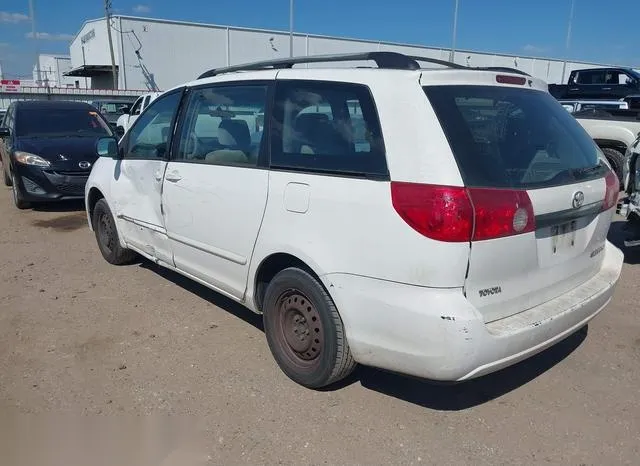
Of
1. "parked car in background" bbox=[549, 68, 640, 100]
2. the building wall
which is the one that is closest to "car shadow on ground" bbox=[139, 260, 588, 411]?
"parked car in background" bbox=[549, 68, 640, 100]

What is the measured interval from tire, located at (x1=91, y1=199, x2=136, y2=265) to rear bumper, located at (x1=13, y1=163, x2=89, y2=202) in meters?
2.78

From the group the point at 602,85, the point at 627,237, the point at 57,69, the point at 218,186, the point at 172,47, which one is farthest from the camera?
the point at 57,69

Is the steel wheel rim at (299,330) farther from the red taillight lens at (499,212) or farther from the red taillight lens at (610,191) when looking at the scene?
the red taillight lens at (610,191)

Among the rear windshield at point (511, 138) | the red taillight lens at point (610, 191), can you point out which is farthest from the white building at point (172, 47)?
the rear windshield at point (511, 138)

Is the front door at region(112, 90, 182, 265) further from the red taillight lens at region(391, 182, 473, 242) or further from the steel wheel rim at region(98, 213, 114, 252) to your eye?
the red taillight lens at region(391, 182, 473, 242)

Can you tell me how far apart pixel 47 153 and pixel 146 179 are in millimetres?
4700

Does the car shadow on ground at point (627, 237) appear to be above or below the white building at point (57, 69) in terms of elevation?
below

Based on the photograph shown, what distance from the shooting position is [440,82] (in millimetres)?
2680

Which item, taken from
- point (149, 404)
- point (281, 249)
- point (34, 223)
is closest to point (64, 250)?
point (34, 223)

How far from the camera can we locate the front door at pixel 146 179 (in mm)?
4312

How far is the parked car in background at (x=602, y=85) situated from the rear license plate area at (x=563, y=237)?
17.1m

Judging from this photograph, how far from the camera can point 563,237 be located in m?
2.88

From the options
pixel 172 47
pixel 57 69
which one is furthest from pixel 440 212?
pixel 57 69

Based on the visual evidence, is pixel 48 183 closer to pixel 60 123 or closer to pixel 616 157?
pixel 60 123
